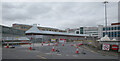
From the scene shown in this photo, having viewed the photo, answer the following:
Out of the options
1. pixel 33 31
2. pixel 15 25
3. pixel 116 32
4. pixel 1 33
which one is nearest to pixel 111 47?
pixel 1 33

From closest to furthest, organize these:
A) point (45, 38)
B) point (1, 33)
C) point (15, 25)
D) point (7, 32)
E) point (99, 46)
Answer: point (99, 46) → point (1, 33) → point (7, 32) → point (45, 38) → point (15, 25)

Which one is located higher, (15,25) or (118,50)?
(15,25)

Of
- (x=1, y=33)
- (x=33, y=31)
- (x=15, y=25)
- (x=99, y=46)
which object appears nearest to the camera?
(x=99, y=46)

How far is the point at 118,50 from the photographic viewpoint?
17.5 meters

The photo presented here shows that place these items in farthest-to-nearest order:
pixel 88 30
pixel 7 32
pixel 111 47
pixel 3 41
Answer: pixel 88 30 < pixel 7 32 < pixel 3 41 < pixel 111 47

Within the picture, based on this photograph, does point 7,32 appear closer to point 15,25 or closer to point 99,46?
point 99,46

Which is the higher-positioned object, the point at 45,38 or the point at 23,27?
the point at 23,27

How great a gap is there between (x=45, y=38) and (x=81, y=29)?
81.1 metres

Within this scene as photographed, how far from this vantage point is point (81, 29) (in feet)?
404

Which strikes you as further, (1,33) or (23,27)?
(23,27)

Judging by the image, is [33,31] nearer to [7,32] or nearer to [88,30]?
[7,32]

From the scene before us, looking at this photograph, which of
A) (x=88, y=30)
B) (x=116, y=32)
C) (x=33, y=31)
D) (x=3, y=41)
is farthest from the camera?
(x=88, y=30)

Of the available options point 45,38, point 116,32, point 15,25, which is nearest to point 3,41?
point 45,38

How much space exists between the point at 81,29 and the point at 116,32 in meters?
48.8
